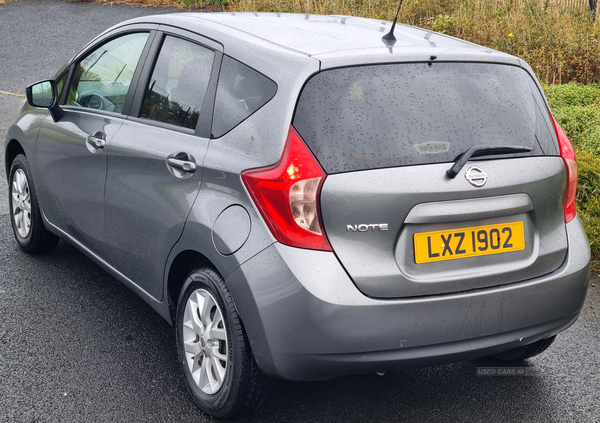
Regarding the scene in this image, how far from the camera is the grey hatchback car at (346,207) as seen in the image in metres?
2.74

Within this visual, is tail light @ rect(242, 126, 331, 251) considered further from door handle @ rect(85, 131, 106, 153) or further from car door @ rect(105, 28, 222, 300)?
door handle @ rect(85, 131, 106, 153)

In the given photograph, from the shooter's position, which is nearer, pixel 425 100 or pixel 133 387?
pixel 425 100

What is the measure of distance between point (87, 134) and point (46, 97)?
631mm

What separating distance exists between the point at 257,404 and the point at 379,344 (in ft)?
2.32

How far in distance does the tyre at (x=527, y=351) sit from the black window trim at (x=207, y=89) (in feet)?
6.27

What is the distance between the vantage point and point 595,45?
9.70 metres

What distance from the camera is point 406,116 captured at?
288 centimetres

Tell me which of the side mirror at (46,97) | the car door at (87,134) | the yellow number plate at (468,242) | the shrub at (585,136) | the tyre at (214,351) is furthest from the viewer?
the shrub at (585,136)

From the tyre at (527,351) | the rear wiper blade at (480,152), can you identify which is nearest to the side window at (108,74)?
the rear wiper blade at (480,152)

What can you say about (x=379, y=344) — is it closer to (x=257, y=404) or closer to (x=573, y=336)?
(x=257, y=404)

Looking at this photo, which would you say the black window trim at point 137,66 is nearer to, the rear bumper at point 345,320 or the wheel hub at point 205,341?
the wheel hub at point 205,341

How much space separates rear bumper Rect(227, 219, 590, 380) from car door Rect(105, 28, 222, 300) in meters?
0.61

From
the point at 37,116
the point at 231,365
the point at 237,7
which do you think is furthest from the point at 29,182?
the point at 237,7

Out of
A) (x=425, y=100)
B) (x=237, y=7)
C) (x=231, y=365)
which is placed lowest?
(x=237, y=7)
